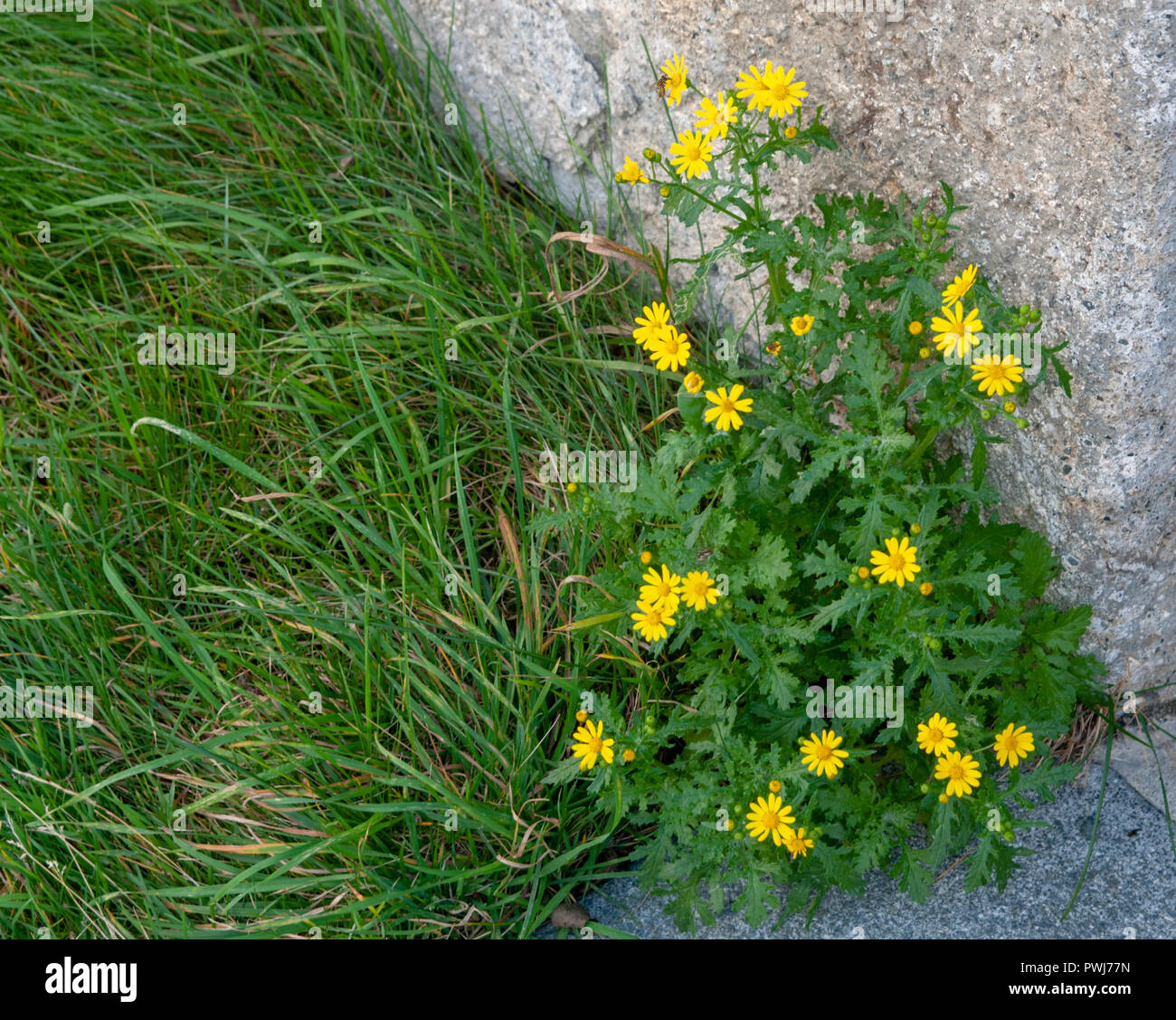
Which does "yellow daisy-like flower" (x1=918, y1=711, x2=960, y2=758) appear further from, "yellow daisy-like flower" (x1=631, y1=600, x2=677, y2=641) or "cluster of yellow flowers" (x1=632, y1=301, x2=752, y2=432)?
"cluster of yellow flowers" (x1=632, y1=301, x2=752, y2=432)

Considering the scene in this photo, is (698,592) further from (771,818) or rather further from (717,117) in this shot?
(717,117)

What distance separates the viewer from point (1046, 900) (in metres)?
2.33

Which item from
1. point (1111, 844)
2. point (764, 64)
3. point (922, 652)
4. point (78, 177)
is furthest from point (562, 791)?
point (78, 177)

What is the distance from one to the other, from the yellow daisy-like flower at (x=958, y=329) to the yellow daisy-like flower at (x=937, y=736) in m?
0.75

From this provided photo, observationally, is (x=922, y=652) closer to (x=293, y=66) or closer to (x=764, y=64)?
(x=764, y=64)

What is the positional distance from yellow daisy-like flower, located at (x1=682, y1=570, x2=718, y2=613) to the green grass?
18.8 inches

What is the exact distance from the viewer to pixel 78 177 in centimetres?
334

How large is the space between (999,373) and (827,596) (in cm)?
69

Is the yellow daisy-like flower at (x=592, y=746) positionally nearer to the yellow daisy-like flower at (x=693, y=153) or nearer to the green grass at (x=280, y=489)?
the green grass at (x=280, y=489)

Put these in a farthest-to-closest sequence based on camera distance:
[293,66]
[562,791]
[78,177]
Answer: [293,66]
[78,177]
[562,791]

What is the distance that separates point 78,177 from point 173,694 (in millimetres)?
1753

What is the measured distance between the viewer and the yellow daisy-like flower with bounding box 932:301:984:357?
2.02m

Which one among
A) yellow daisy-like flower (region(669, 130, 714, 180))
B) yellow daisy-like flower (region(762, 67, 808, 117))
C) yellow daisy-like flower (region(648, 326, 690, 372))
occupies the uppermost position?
yellow daisy-like flower (region(762, 67, 808, 117))

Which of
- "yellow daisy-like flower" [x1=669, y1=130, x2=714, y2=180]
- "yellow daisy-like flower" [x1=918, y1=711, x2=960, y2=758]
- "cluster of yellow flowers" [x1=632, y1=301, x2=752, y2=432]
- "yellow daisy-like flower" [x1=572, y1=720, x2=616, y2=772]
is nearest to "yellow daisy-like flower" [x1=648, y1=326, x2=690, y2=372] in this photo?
"cluster of yellow flowers" [x1=632, y1=301, x2=752, y2=432]
